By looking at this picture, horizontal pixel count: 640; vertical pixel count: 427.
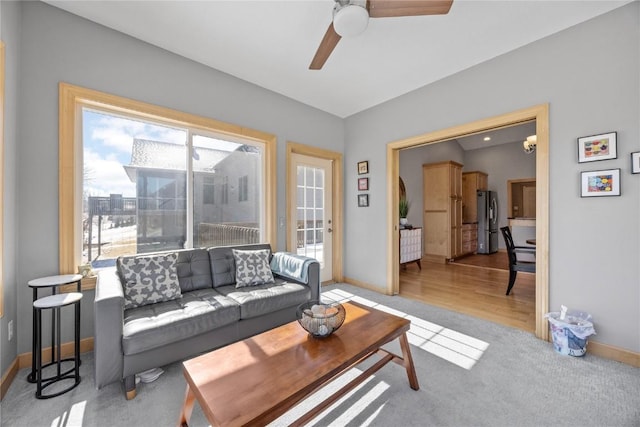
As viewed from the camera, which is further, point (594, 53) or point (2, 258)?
point (594, 53)

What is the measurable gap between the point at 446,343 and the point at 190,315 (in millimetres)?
2253

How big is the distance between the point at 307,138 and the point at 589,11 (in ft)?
10.4

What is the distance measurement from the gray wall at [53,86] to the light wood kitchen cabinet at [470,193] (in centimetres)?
706

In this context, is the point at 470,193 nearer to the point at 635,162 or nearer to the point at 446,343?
the point at 635,162

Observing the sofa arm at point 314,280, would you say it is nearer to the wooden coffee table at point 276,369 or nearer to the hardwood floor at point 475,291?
the wooden coffee table at point 276,369

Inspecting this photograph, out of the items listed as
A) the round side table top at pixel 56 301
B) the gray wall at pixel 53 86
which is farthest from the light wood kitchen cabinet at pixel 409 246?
the round side table top at pixel 56 301

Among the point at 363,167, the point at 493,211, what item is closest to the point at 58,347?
the point at 363,167

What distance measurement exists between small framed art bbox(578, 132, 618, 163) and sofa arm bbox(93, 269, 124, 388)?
390 centimetres

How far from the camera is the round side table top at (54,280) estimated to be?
6.12 feet

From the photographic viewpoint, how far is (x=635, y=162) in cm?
208

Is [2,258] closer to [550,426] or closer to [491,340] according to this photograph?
[550,426]

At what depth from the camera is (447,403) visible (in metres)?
1.64

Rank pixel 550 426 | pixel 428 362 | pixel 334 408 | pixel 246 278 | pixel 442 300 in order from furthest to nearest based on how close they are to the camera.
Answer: pixel 442 300 < pixel 246 278 < pixel 428 362 < pixel 334 408 < pixel 550 426

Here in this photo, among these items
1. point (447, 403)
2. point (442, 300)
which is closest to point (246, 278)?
point (447, 403)
